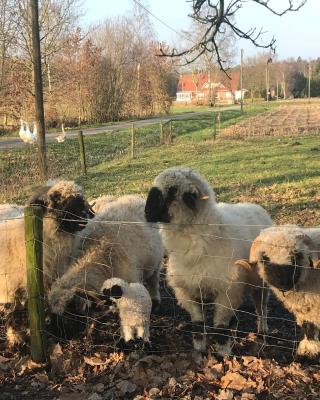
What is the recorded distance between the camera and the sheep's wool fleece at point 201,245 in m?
4.99

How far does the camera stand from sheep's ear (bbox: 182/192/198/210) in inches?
195

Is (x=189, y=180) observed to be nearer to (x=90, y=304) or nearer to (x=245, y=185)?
(x=90, y=304)

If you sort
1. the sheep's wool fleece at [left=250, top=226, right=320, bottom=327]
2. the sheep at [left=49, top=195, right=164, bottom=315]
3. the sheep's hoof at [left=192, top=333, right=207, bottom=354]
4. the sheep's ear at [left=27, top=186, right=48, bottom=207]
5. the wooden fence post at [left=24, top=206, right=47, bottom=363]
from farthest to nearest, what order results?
1. the sheep's ear at [left=27, top=186, right=48, bottom=207]
2. the sheep's hoof at [left=192, top=333, right=207, bottom=354]
3. the sheep at [left=49, top=195, right=164, bottom=315]
4. the wooden fence post at [left=24, top=206, right=47, bottom=363]
5. the sheep's wool fleece at [left=250, top=226, right=320, bottom=327]

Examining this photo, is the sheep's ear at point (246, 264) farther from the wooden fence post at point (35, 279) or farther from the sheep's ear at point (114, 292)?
the wooden fence post at point (35, 279)

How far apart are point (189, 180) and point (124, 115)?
45728 millimetres

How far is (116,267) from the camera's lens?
5.64 metres

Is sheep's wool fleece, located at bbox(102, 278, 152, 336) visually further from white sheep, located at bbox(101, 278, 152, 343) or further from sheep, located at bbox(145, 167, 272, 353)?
sheep, located at bbox(145, 167, 272, 353)

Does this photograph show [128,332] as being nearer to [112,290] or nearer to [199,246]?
[112,290]

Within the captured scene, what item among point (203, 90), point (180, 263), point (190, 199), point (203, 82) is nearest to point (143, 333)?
point (180, 263)

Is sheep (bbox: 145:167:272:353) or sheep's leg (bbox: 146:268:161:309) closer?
sheep (bbox: 145:167:272:353)

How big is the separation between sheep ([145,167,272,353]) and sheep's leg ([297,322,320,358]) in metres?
0.70

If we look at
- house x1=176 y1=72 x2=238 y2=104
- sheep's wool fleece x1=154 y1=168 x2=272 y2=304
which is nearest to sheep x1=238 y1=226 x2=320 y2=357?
sheep's wool fleece x1=154 y1=168 x2=272 y2=304

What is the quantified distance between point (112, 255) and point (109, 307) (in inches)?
30.7

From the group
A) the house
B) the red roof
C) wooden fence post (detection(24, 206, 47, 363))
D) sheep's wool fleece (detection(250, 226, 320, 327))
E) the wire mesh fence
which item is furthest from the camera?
the red roof
